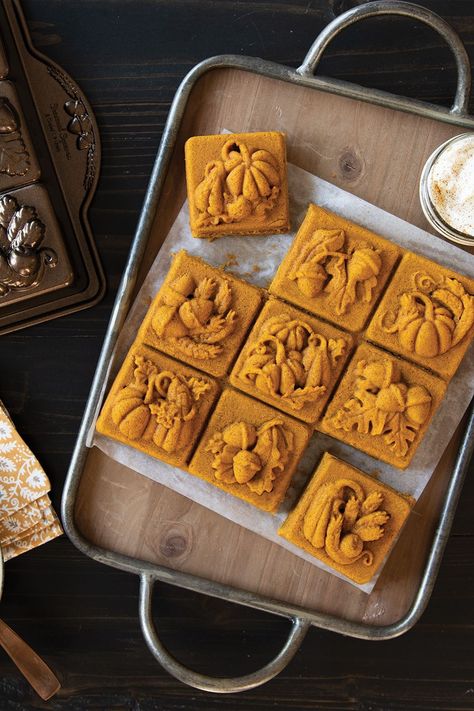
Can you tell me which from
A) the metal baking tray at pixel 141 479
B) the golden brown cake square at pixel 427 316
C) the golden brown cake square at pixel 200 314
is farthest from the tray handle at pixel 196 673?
the golden brown cake square at pixel 427 316

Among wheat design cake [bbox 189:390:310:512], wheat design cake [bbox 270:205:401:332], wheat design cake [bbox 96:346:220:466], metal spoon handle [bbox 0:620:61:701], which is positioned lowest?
metal spoon handle [bbox 0:620:61:701]

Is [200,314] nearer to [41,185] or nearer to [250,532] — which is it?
[41,185]

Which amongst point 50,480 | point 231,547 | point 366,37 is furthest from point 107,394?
point 366,37

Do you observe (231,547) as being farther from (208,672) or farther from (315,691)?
(315,691)

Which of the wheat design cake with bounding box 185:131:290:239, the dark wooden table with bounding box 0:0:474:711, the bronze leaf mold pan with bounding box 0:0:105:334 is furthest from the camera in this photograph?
the dark wooden table with bounding box 0:0:474:711

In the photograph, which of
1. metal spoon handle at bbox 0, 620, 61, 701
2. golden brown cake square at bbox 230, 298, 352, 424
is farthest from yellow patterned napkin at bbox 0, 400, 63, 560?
golden brown cake square at bbox 230, 298, 352, 424

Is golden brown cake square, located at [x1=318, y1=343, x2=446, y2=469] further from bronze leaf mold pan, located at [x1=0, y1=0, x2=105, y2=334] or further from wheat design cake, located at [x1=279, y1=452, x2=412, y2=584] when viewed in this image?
bronze leaf mold pan, located at [x1=0, y1=0, x2=105, y2=334]
